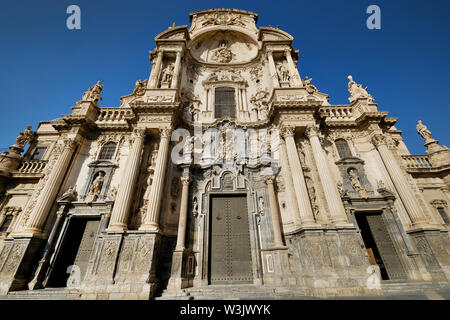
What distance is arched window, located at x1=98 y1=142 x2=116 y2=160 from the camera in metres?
11.7

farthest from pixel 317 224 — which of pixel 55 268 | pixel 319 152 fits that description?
pixel 55 268

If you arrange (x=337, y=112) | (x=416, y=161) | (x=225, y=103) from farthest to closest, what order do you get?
(x=225, y=103) → (x=337, y=112) → (x=416, y=161)

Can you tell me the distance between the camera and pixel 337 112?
1320 cm

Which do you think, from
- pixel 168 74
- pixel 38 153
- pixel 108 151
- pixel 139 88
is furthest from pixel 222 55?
pixel 38 153

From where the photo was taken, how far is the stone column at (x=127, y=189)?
8.28m

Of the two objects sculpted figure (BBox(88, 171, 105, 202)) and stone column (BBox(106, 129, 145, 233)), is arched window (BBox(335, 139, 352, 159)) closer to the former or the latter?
stone column (BBox(106, 129, 145, 233))

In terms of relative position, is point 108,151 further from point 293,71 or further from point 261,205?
point 293,71

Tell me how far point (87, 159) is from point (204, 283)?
9666mm

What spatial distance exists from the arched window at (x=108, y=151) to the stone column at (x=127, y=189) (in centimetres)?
227

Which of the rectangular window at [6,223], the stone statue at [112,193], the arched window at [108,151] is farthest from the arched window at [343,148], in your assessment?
the rectangular window at [6,223]

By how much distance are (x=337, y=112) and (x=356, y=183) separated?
17.5 feet

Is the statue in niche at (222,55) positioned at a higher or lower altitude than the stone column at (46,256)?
higher

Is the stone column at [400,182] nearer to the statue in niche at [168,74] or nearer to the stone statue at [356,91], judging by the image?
the stone statue at [356,91]

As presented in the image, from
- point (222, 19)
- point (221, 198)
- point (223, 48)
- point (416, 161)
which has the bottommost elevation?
point (221, 198)
